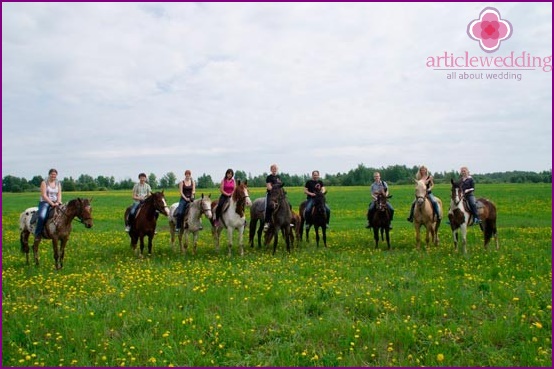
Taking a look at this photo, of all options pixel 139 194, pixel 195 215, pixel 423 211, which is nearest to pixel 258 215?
pixel 195 215

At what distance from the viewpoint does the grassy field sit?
19.5 ft

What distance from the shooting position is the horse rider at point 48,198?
11500 mm

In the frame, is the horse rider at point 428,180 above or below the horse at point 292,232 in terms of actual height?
above

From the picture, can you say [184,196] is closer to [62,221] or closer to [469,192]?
[62,221]

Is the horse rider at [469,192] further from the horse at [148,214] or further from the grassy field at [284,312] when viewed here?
the horse at [148,214]

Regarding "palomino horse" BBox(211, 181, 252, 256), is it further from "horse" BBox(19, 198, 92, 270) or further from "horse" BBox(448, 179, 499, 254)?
"horse" BBox(448, 179, 499, 254)

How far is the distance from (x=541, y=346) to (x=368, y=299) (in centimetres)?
288

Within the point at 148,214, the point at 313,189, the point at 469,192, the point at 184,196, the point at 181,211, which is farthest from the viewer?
the point at 313,189

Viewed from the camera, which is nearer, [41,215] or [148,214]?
[41,215]

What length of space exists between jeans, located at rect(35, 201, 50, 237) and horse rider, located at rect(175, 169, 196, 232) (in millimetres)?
4050

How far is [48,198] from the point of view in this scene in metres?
11.5

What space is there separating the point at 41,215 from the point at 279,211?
7.16m

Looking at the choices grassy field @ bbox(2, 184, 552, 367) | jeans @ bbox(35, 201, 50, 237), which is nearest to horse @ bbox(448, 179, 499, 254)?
grassy field @ bbox(2, 184, 552, 367)

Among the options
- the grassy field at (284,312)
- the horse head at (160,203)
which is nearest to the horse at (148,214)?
the horse head at (160,203)
